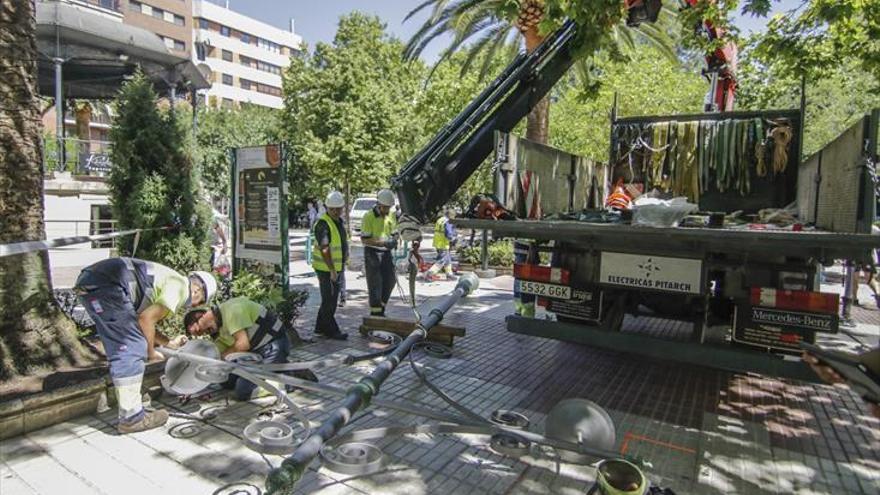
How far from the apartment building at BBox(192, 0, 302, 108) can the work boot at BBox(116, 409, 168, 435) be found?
168 feet

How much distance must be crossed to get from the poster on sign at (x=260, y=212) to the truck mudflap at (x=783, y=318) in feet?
14.8

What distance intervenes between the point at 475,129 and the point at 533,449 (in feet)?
10.9

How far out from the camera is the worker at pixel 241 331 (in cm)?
390

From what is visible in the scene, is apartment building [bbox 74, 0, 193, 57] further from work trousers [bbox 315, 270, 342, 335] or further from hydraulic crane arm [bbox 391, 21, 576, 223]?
hydraulic crane arm [bbox 391, 21, 576, 223]

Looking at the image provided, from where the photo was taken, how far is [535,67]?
5.75 metres

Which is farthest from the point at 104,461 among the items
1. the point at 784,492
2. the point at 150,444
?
the point at 784,492

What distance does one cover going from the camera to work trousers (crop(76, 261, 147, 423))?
3469mm

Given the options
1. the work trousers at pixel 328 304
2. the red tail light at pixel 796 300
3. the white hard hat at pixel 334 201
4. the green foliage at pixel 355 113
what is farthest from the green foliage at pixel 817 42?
the green foliage at pixel 355 113

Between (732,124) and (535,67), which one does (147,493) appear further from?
(732,124)

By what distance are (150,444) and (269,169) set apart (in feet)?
11.0

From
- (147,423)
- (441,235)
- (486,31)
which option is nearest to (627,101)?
(486,31)

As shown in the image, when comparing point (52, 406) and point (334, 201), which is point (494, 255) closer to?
point (334, 201)

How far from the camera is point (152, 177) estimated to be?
18.1 feet

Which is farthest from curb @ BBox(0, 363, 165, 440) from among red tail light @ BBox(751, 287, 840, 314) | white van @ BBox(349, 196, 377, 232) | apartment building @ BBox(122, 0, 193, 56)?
apartment building @ BBox(122, 0, 193, 56)
